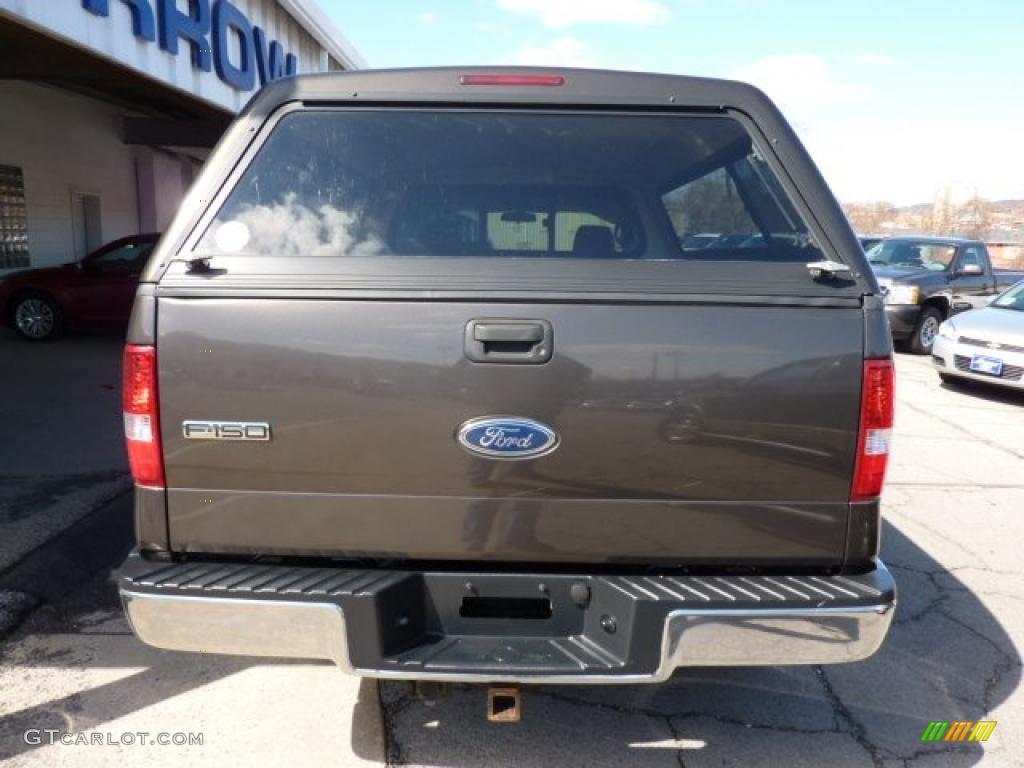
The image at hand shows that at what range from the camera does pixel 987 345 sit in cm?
887

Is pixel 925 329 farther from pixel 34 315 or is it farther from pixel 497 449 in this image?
pixel 34 315

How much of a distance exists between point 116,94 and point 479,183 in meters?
13.4

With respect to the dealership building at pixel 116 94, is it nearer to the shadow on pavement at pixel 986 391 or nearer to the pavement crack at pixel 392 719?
the pavement crack at pixel 392 719

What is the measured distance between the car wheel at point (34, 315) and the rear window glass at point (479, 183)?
34.3 feet

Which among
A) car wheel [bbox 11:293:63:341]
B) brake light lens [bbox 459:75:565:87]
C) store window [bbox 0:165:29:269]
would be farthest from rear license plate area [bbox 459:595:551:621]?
store window [bbox 0:165:29:269]

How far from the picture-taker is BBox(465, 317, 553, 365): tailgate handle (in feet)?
7.03

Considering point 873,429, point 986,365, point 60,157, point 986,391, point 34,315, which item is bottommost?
point 986,391

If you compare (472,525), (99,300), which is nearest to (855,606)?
(472,525)

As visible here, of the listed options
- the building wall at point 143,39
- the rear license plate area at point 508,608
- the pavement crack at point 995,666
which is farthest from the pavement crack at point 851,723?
the building wall at point 143,39

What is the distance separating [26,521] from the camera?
4461 mm

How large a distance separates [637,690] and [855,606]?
3.84 feet

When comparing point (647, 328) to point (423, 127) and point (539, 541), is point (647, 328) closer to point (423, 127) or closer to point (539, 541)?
point (539, 541)

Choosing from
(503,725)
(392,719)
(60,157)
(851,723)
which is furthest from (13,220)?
(851,723)

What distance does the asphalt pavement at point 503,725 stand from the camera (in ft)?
8.89
